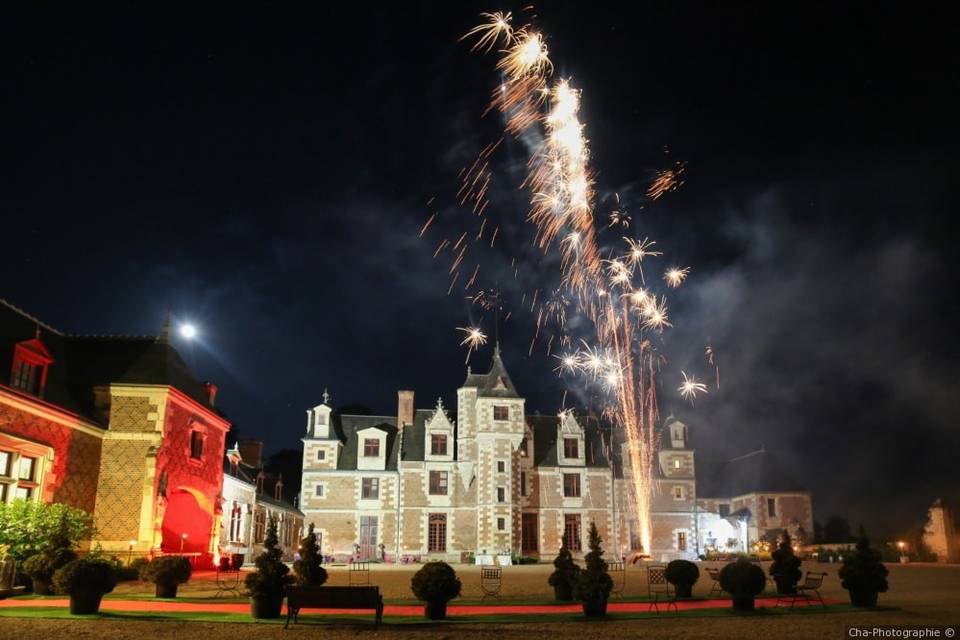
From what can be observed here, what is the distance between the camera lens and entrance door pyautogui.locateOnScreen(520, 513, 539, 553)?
131 feet

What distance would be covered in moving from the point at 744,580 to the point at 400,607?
262 inches

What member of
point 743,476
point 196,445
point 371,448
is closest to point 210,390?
point 196,445

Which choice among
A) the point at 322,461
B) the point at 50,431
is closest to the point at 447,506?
→ the point at 322,461

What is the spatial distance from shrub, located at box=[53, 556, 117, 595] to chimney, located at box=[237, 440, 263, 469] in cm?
2781

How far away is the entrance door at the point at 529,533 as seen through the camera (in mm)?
40031

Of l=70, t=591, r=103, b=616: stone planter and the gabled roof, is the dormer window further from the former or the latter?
the gabled roof

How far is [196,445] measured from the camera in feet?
80.3

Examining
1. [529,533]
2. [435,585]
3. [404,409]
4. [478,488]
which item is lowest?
[435,585]

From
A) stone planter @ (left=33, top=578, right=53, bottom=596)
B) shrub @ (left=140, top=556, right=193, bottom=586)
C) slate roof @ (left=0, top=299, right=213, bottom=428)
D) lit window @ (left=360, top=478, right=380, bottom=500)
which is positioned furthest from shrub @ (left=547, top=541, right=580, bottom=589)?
lit window @ (left=360, top=478, right=380, bottom=500)

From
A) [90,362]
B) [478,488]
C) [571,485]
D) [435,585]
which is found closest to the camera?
[435,585]

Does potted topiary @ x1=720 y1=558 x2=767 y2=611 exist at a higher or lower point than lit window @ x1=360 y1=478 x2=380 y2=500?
lower

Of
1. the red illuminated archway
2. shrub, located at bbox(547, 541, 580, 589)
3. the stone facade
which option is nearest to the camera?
shrub, located at bbox(547, 541, 580, 589)

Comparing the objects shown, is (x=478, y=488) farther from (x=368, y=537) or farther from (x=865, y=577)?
(x=865, y=577)

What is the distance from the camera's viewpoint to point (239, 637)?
33.8 ft
